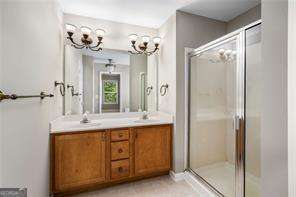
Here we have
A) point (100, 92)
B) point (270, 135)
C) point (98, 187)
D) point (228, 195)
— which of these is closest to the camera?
point (270, 135)

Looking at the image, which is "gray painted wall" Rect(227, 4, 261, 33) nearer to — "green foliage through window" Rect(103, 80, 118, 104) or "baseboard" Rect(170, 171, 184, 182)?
"green foliage through window" Rect(103, 80, 118, 104)

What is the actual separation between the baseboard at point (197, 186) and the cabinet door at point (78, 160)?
1199 millimetres

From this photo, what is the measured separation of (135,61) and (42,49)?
1.50m

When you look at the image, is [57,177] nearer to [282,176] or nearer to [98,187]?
[98,187]

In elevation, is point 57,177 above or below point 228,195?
above

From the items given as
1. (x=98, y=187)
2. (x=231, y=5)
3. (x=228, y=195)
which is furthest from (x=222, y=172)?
(x=231, y=5)

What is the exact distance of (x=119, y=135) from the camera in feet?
6.97

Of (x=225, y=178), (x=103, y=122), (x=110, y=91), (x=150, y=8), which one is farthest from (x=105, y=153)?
(x=150, y=8)

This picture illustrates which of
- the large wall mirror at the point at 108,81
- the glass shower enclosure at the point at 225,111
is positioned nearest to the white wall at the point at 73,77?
the large wall mirror at the point at 108,81

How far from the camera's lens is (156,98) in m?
2.88

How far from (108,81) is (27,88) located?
1.42 metres

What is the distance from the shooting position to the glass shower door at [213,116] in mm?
2014

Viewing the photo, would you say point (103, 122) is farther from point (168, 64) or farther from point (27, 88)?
point (168, 64)

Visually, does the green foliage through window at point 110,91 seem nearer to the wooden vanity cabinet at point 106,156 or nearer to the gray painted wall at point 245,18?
the wooden vanity cabinet at point 106,156
